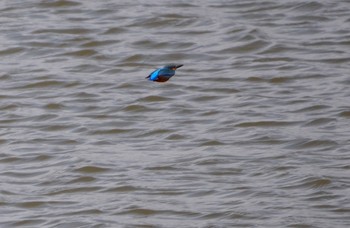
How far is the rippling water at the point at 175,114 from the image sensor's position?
185 inches

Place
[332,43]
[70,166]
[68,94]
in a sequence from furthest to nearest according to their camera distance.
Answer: [332,43] → [68,94] → [70,166]

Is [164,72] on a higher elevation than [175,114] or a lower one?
higher

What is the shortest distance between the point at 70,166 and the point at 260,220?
1.07 meters

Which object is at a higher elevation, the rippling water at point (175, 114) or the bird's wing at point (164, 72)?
the bird's wing at point (164, 72)

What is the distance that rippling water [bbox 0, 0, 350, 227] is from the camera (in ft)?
15.4

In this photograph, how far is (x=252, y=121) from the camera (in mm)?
5699

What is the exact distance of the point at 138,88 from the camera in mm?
6223

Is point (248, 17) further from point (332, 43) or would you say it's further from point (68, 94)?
point (68, 94)

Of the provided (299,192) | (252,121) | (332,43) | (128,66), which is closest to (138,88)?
(128,66)

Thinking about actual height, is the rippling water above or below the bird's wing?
below

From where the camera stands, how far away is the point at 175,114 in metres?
5.88

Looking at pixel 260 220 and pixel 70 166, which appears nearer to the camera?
pixel 260 220

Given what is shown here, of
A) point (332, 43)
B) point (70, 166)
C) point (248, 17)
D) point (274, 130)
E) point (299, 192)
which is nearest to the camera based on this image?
point (299, 192)

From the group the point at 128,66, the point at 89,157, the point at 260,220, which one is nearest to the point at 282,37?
the point at 128,66
